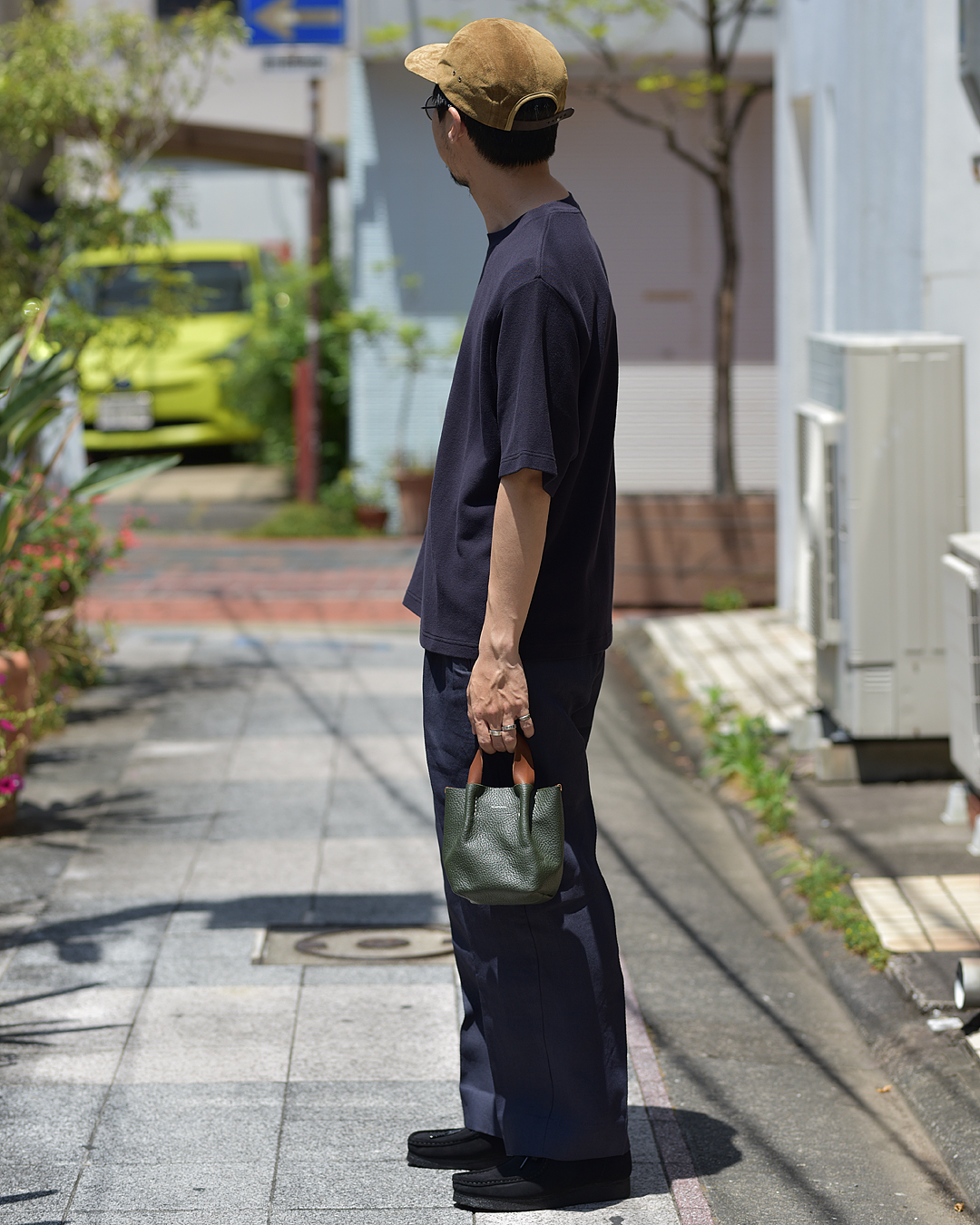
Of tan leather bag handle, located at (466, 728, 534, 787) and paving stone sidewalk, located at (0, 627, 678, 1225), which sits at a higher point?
tan leather bag handle, located at (466, 728, 534, 787)

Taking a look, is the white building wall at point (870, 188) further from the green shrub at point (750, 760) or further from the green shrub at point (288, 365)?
the green shrub at point (288, 365)

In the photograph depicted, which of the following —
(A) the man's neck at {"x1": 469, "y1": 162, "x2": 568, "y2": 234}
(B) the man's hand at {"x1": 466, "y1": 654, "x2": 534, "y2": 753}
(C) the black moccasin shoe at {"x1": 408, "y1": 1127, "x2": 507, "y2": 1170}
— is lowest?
(C) the black moccasin shoe at {"x1": 408, "y1": 1127, "x2": 507, "y2": 1170}

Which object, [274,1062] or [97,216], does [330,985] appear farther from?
[97,216]

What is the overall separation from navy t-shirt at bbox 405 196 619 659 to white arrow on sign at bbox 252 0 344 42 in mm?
9940

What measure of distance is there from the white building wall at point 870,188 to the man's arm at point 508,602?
3300 mm

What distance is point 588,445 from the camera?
9.59ft

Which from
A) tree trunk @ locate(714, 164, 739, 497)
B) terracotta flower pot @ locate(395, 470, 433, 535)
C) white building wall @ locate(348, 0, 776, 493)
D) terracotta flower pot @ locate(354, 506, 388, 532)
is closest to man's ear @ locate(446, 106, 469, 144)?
tree trunk @ locate(714, 164, 739, 497)

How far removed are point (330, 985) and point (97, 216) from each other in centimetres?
466

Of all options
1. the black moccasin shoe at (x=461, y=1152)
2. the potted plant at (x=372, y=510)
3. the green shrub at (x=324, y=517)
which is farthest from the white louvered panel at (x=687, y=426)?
the black moccasin shoe at (x=461, y=1152)

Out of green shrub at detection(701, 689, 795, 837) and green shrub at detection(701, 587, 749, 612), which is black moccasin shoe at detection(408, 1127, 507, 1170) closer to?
green shrub at detection(701, 689, 795, 837)

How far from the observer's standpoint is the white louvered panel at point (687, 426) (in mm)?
12883

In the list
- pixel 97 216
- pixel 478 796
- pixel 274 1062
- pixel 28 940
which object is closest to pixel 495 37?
pixel 478 796

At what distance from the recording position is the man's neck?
2873 mm

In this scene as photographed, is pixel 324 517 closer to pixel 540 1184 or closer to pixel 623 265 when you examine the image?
pixel 623 265
